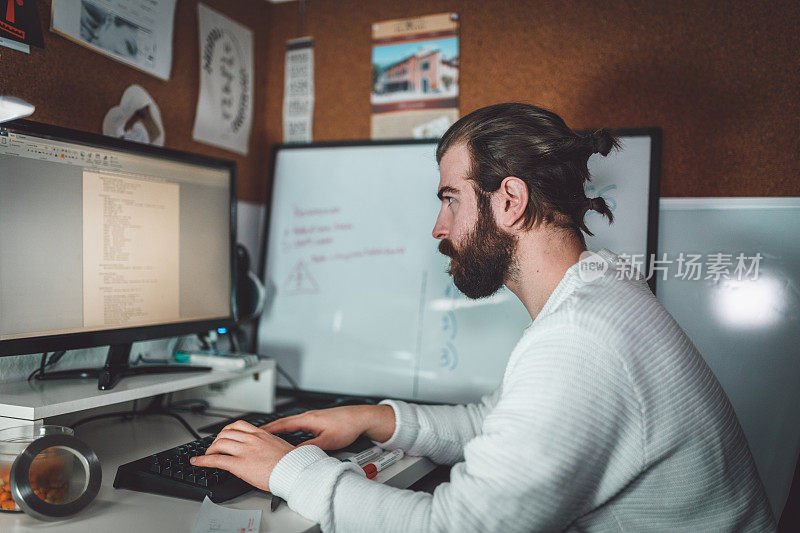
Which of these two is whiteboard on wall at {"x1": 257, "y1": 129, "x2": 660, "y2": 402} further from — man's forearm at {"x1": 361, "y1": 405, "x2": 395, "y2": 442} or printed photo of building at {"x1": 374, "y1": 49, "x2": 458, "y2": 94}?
man's forearm at {"x1": 361, "y1": 405, "x2": 395, "y2": 442}

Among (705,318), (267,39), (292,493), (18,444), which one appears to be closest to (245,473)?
(292,493)

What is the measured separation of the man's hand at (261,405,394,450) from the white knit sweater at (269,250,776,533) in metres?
0.16

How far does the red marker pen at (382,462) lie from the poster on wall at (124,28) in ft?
3.16

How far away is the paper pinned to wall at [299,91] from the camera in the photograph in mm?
1594

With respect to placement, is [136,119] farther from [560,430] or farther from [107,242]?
[560,430]

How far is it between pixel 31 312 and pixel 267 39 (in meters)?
1.11

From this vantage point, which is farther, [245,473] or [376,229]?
[376,229]

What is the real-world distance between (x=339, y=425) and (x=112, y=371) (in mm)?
394

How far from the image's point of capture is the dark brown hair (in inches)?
35.5

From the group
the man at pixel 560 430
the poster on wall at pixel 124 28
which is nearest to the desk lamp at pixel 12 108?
the poster on wall at pixel 124 28

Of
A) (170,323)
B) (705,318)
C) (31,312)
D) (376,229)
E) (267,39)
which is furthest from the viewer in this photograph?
(267,39)

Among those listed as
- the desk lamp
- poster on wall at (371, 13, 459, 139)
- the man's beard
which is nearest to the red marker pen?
the man's beard

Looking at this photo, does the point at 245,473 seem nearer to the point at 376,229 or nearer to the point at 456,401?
the point at 456,401

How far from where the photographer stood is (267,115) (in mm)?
1645
